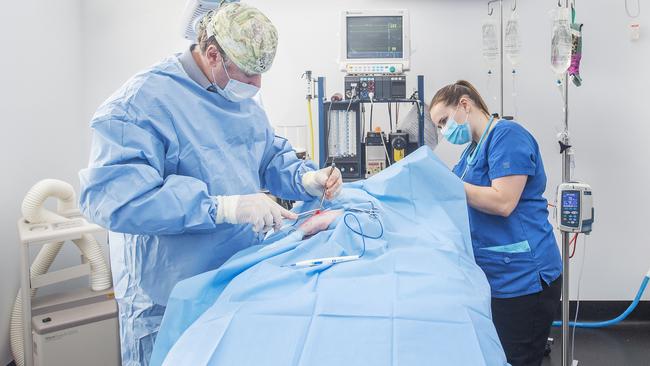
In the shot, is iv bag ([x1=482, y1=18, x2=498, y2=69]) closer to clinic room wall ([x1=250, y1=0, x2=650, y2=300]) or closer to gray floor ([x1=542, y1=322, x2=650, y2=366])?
clinic room wall ([x1=250, y1=0, x2=650, y2=300])

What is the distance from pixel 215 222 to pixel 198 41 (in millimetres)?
494

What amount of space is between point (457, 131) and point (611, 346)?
5.68ft

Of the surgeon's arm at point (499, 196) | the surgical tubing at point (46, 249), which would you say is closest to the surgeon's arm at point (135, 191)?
the surgeon's arm at point (499, 196)

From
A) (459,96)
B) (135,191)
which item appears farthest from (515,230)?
(135,191)

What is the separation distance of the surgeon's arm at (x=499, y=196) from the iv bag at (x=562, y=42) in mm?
886

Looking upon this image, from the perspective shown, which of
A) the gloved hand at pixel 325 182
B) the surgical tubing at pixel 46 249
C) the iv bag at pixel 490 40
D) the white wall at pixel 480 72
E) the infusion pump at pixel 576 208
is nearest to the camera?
the gloved hand at pixel 325 182

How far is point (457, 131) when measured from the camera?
6.72 ft

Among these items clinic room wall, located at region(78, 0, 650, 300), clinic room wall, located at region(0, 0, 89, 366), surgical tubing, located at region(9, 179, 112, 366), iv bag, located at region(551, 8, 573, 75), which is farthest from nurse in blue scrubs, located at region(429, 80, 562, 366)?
clinic room wall, located at region(0, 0, 89, 366)

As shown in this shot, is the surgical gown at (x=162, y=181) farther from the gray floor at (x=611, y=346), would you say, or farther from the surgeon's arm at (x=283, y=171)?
the gray floor at (x=611, y=346)

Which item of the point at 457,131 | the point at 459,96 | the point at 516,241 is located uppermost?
the point at 459,96

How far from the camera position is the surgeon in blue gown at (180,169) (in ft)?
3.81

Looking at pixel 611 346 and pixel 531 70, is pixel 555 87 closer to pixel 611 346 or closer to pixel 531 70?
pixel 531 70

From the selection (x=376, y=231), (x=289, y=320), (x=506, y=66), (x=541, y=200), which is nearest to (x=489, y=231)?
(x=541, y=200)

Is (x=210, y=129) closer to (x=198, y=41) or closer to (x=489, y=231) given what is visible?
(x=198, y=41)
